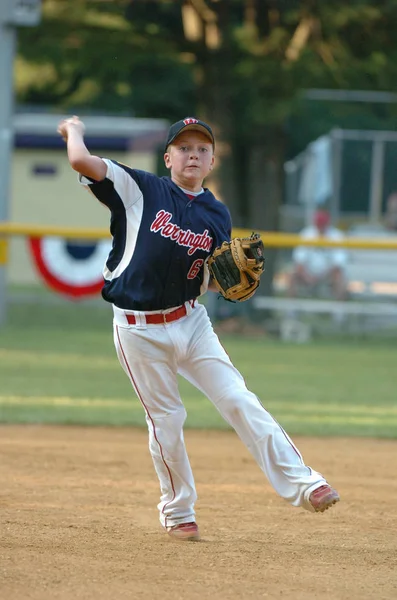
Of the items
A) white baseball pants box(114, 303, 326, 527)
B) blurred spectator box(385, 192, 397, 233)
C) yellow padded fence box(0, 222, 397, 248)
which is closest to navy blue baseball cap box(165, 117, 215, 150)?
white baseball pants box(114, 303, 326, 527)

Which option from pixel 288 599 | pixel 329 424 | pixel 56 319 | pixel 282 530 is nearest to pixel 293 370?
pixel 329 424

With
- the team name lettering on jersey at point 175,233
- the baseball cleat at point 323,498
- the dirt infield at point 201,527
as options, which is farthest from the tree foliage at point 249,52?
the baseball cleat at point 323,498

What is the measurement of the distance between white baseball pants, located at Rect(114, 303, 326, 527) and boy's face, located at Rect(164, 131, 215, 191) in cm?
51

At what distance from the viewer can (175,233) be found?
14.4 feet

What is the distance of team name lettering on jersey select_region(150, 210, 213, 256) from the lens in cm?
439

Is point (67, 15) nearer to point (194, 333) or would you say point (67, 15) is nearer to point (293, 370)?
point (293, 370)

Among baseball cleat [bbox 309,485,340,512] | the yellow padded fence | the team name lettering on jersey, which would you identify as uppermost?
the team name lettering on jersey

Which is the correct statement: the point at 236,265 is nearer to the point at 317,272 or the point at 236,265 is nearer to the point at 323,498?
the point at 323,498

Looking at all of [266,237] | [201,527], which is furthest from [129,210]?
[266,237]

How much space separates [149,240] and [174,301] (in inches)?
10.2

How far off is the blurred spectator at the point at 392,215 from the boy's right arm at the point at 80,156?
442 inches

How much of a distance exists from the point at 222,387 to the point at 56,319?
10.3 meters

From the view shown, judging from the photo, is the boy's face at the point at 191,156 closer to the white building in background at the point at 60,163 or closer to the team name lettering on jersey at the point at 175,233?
the team name lettering on jersey at the point at 175,233

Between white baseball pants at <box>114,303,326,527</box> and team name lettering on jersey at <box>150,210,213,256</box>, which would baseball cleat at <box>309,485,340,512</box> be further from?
team name lettering on jersey at <box>150,210,213,256</box>
